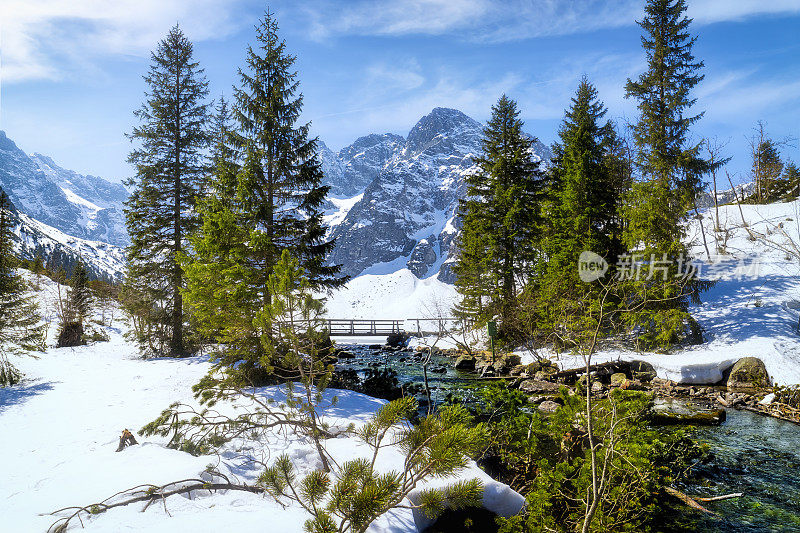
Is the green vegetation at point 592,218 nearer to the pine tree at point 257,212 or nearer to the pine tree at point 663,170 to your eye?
the pine tree at point 663,170

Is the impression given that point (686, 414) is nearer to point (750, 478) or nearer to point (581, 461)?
point (750, 478)

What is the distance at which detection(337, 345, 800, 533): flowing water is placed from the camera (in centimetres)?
480

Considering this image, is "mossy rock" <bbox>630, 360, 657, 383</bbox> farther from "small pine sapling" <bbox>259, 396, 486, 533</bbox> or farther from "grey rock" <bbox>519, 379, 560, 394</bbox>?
"small pine sapling" <bbox>259, 396, 486, 533</bbox>

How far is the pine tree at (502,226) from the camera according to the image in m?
18.5

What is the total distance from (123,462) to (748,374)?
15.4 metres

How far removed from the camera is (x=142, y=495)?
3131 mm

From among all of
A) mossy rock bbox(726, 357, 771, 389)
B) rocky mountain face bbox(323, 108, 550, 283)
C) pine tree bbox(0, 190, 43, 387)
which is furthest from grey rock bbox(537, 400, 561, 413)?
rocky mountain face bbox(323, 108, 550, 283)

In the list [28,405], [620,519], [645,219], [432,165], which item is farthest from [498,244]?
[432,165]

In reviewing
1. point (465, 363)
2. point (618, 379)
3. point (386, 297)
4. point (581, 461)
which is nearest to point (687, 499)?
point (581, 461)

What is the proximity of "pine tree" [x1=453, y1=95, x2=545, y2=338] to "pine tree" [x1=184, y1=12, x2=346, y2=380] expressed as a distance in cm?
935

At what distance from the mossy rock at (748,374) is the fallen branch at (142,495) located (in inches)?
550

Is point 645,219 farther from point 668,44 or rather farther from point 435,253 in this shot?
point 435,253

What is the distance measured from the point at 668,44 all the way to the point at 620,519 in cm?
2180

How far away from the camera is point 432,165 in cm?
18675
